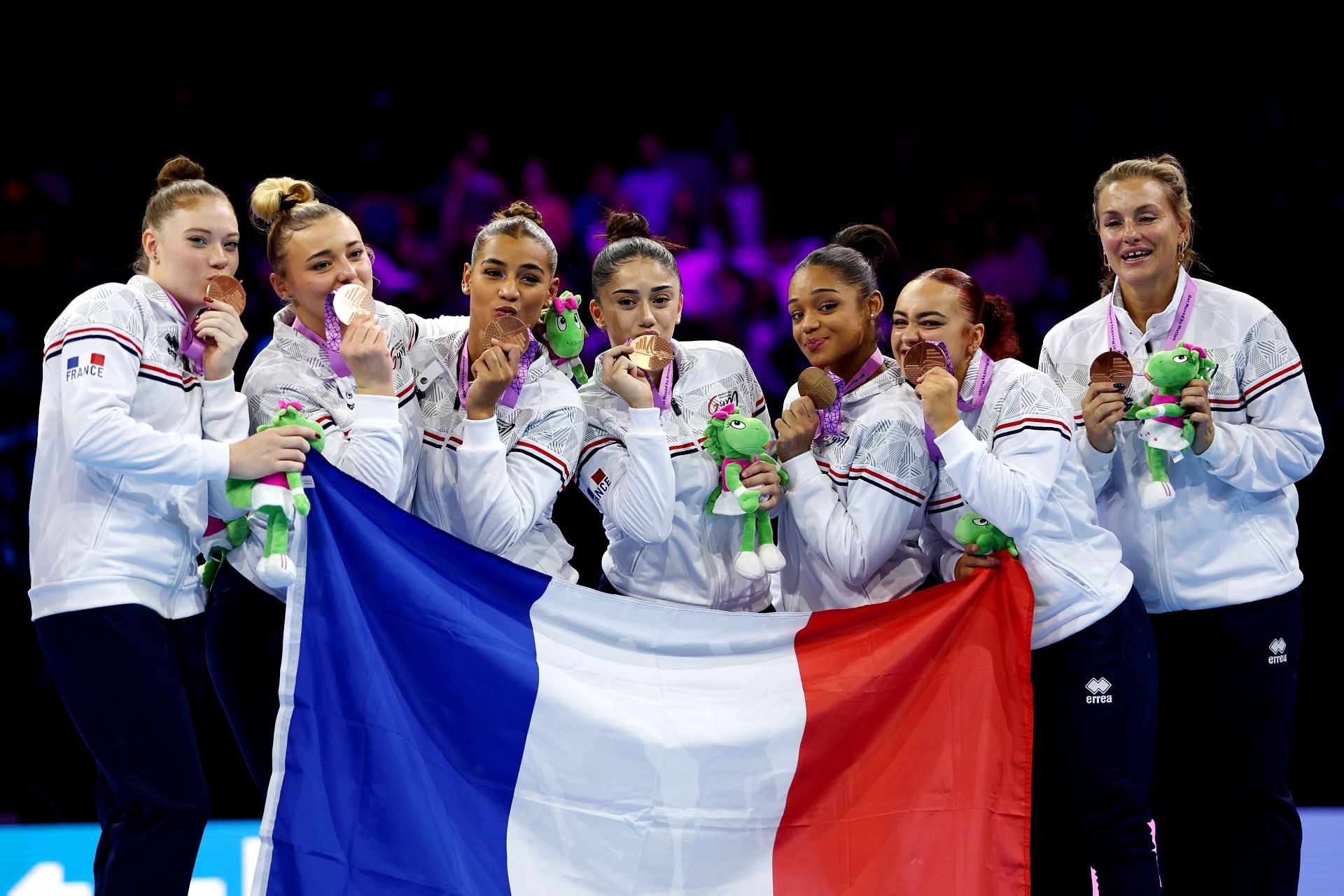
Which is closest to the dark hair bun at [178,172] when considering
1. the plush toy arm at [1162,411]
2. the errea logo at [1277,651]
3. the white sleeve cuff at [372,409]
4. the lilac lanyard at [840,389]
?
the white sleeve cuff at [372,409]

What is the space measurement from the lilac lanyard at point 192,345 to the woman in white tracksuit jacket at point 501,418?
1.80ft

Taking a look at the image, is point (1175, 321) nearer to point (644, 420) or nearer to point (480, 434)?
point (644, 420)

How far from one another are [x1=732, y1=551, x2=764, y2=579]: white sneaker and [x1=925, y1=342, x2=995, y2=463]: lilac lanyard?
0.49 metres

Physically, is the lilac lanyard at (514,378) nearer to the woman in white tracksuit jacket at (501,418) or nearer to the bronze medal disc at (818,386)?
the woman in white tracksuit jacket at (501,418)

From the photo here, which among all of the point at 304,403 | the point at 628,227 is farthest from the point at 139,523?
the point at 628,227

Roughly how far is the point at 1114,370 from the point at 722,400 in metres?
0.98

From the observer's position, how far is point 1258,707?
3.16 meters

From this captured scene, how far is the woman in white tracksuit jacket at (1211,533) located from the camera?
316 centimetres

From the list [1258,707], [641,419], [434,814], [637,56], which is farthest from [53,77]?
[1258,707]

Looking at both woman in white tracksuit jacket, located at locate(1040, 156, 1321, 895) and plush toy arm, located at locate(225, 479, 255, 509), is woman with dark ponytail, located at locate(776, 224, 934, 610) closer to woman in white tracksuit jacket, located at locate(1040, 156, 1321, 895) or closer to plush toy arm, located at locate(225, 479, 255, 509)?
woman in white tracksuit jacket, located at locate(1040, 156, 1321, 895)

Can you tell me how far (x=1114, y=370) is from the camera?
3.12 m

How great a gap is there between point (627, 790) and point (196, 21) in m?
4.35

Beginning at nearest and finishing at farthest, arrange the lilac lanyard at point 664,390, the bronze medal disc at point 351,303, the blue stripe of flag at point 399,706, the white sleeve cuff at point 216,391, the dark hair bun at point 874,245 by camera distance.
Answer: the blue stripe of flag at point 399,706, the white sleeve cuff at point 216,391, the bronze medal disc at point 351,303, the lilac lanyard at point 664,390, the dark hair bun at point 874,245

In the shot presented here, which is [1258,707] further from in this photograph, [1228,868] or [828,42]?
[828,42]
